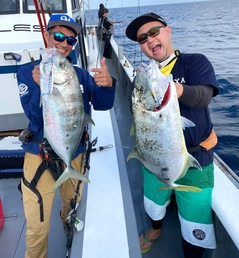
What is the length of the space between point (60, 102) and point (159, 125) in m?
0.65

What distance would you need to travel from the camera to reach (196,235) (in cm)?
217

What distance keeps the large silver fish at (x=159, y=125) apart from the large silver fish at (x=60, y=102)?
0.41 metres

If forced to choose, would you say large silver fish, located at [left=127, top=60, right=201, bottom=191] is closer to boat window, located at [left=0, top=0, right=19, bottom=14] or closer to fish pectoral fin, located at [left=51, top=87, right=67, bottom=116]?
fish pectoral fin, located at [left=51, top=87, right=67, bottom=116]

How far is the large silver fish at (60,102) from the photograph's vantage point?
1.57 m

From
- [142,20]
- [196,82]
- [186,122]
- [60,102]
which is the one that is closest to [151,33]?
[142,20]

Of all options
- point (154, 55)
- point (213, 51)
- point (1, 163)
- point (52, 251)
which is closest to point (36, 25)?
point (1, 163)

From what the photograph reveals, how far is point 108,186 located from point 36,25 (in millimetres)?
3697

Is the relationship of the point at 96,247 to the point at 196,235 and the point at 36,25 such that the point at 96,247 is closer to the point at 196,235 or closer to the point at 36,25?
the point at 196,235

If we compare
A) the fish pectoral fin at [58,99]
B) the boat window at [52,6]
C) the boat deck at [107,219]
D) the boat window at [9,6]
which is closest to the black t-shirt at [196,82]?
the boat deck at [107,219]

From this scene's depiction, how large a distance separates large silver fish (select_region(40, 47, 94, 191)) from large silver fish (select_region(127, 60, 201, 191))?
0.41 metres

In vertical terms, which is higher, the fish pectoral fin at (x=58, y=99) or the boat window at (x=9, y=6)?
the boat window at (x=9, y=6)

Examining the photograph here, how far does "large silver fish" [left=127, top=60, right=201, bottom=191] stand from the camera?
145 cm

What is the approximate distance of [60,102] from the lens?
5.36 feet

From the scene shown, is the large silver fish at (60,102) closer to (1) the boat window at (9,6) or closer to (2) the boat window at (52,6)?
(2) the boat window at (52,6)
